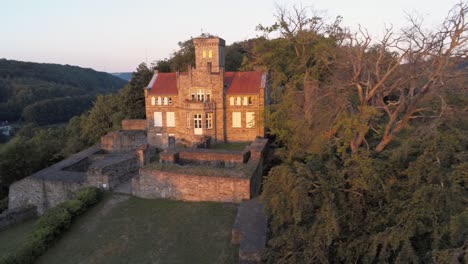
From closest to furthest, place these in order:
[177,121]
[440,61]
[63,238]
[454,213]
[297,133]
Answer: [454,213] < [440,61] < [63,238] < [297,133] < [177,121]

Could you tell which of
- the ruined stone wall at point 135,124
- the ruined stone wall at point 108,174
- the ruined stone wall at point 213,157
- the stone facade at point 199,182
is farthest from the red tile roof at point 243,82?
the ruined stone wall at point 108,174

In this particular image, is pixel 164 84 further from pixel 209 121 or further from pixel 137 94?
pixel 137 94

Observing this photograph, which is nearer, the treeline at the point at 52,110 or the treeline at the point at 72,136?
the treeline at the point at 72,136

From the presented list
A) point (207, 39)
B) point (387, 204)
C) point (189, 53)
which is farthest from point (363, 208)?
point (189, 53)

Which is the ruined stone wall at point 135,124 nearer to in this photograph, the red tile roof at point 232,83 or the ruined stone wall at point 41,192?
the red tile roof at point 232,83

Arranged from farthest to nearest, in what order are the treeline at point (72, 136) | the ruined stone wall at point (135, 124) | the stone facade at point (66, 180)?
the ruined stone wall at point (135, 124), the treeline at point (72, 136), the stone facade at point (66, 180)

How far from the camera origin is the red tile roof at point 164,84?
103ft

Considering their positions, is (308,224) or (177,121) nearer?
(308,224)

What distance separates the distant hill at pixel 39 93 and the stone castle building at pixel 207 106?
256 ft

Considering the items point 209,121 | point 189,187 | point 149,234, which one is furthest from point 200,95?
point 149,234

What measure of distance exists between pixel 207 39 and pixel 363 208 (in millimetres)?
25594

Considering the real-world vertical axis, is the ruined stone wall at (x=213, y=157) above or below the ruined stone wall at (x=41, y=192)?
above

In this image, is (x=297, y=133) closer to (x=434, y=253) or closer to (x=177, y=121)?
(x=434, y=253)

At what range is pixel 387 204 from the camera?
11.8 m
